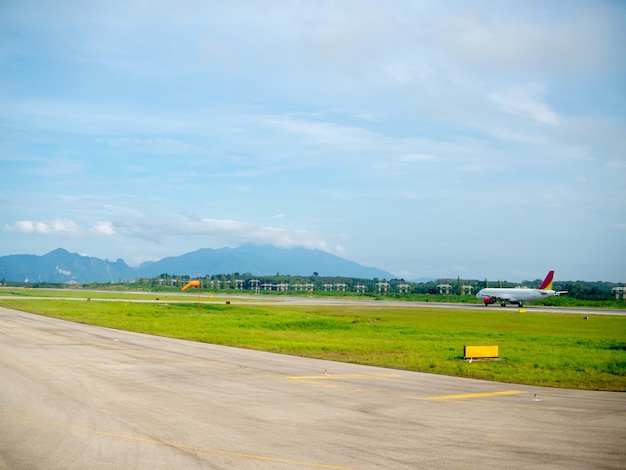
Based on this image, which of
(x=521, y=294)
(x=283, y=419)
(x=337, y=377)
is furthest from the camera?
(x=521, y=294)

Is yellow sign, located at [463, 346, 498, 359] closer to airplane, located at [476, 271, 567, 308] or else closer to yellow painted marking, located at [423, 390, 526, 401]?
yellow painted marking, located at [423, 390, 526, 401]

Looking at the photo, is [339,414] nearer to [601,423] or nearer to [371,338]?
[601,423]

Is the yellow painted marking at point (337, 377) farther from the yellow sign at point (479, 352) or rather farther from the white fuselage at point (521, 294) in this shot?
the white fuselage at point (521, 294)

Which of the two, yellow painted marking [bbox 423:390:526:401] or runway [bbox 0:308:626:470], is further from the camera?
yellow painted marking [bbox 423:390:526:401]

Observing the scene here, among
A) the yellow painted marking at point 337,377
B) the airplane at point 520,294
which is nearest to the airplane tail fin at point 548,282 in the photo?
the airplane at point 520,294

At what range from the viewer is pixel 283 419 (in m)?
18.2

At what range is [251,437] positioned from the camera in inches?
618

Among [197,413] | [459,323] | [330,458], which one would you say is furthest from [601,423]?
[459,323]

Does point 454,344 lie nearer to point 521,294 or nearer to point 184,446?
point 184,446

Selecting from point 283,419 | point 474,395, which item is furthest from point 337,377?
point 283,419

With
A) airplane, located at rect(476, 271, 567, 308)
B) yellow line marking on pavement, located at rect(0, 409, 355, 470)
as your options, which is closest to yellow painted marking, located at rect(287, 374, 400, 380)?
Answer: yellow line marking on pavement, located at rect(0, 409, 355, 470)

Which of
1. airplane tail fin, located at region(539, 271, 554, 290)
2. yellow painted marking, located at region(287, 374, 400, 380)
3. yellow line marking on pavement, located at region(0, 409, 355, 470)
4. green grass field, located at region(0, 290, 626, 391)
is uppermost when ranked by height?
airplane tail fin, located at region(539, 271, 554, 290)

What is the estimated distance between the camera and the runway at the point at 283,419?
546 inches

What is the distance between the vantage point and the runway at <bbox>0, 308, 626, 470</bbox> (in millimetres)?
13867
